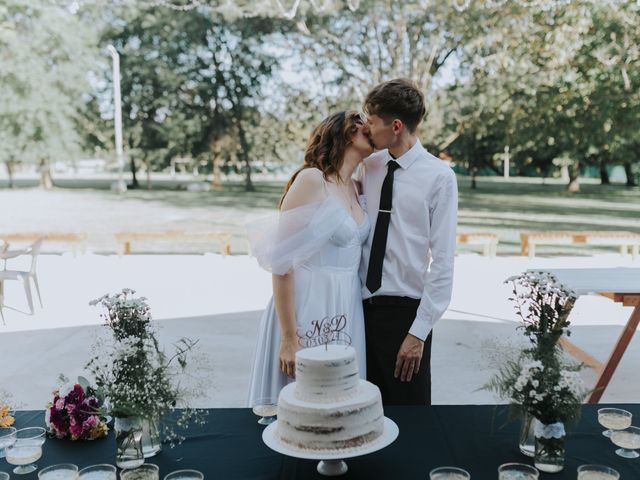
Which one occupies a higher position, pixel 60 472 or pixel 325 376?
pixel 325 376

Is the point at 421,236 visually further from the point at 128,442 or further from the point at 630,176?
the point at 630,176

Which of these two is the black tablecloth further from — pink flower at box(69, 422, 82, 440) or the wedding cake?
the wedding cake

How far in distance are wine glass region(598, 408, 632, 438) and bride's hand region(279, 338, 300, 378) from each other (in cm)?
118

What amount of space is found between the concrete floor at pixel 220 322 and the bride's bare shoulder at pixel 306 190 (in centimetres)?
103

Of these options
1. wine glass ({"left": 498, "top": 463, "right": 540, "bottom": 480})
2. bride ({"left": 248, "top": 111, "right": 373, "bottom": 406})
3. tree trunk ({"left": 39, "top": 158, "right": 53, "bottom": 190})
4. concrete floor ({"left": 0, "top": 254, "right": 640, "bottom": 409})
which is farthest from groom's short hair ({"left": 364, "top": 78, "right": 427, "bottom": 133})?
tree trunk ({"left": 39, "top": 158, "right": 53, "bottom": 190})

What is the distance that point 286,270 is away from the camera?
2838 mm

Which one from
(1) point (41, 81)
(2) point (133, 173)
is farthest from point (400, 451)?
(2) point (133, 173)

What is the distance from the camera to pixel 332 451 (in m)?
1.82

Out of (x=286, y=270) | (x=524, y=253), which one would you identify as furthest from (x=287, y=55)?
(x=286, y=270)

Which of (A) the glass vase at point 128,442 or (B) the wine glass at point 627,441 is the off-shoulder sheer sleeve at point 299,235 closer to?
(A) the glass vase at point 128,442

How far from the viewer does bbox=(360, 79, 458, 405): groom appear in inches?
111

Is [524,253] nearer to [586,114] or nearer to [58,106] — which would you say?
[586,114]

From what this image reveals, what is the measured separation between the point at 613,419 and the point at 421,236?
1.03 m

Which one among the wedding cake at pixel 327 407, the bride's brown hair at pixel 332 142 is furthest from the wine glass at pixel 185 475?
the bride's brown hair at pixel 332 142
